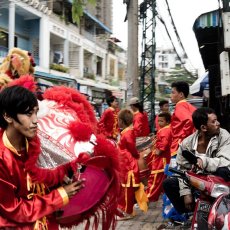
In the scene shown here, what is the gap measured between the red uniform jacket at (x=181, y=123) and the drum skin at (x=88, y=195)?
2727 millimetres

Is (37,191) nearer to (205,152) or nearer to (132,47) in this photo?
(205,152)

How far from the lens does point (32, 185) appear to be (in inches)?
76.2

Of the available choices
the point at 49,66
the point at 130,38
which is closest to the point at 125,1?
the point at 130,38

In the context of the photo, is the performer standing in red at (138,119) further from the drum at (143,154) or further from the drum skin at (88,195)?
the drum skin at (88,195)

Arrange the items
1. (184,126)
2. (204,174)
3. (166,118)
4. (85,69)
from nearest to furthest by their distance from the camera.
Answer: (204,174), (184,126), (166,118), (85,69)

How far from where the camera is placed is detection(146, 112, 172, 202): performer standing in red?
5.73 meters

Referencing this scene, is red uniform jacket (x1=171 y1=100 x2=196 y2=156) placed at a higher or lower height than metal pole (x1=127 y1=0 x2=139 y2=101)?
lower

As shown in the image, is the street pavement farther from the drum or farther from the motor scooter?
the motor scooter

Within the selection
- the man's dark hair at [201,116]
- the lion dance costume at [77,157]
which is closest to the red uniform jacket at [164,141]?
the man's dark hair at [201,116]

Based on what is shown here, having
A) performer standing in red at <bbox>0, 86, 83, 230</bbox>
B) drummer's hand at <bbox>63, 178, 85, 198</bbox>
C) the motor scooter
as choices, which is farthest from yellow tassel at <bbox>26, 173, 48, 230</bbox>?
the motor scooter

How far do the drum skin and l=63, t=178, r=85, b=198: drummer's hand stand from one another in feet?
0.33

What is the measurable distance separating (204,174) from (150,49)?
45.4ft

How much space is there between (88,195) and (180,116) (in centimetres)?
290

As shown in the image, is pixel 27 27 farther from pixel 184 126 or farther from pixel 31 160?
pixel 31 160
